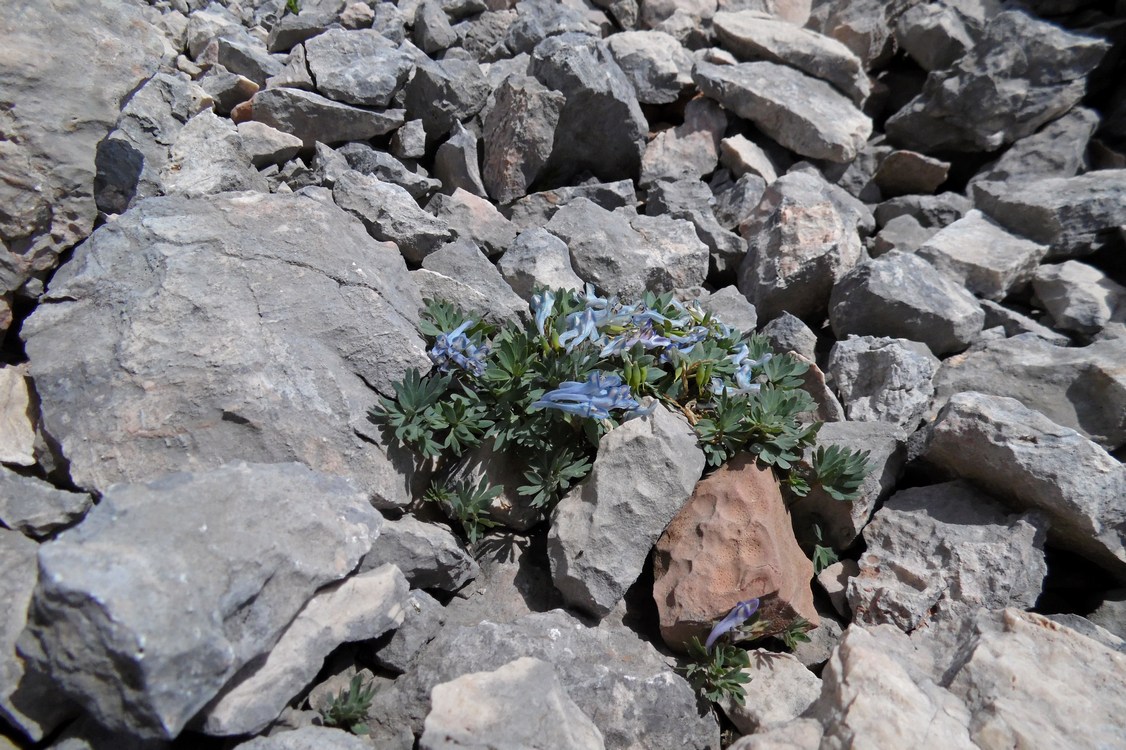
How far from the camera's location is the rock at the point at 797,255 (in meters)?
4.93

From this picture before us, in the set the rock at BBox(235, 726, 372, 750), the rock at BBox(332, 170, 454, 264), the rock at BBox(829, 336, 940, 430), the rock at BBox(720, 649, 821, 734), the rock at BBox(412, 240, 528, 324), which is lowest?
the rock at BBox(720, 649, 821, 734)

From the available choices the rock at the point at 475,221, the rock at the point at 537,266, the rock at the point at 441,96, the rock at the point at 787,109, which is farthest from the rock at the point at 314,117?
the rock at the point at 787,109

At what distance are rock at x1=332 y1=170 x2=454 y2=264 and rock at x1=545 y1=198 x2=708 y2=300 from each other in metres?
0.72

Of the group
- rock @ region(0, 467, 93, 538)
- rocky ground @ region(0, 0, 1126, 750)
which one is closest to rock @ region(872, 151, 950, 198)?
rocky ground @ region(0, 0, 1126, 750)

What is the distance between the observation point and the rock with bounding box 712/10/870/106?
21.2ft

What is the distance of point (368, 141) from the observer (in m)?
5.29

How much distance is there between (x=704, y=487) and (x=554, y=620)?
0.87 metres

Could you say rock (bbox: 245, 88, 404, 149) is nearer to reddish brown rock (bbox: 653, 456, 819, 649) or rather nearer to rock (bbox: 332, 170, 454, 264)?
rock (bbox: 332, 170, 454, 264)

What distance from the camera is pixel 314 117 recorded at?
5.02 metres

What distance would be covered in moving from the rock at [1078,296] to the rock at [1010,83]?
4.97ft

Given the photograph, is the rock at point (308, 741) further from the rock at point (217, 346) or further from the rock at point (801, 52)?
the rock at point (801, 52)

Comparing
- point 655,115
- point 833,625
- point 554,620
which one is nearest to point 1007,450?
point 833,625

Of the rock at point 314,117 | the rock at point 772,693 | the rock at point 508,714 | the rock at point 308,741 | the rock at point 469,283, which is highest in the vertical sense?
the rock at point 314,117

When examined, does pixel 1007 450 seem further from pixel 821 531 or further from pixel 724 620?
pixel 724 620
